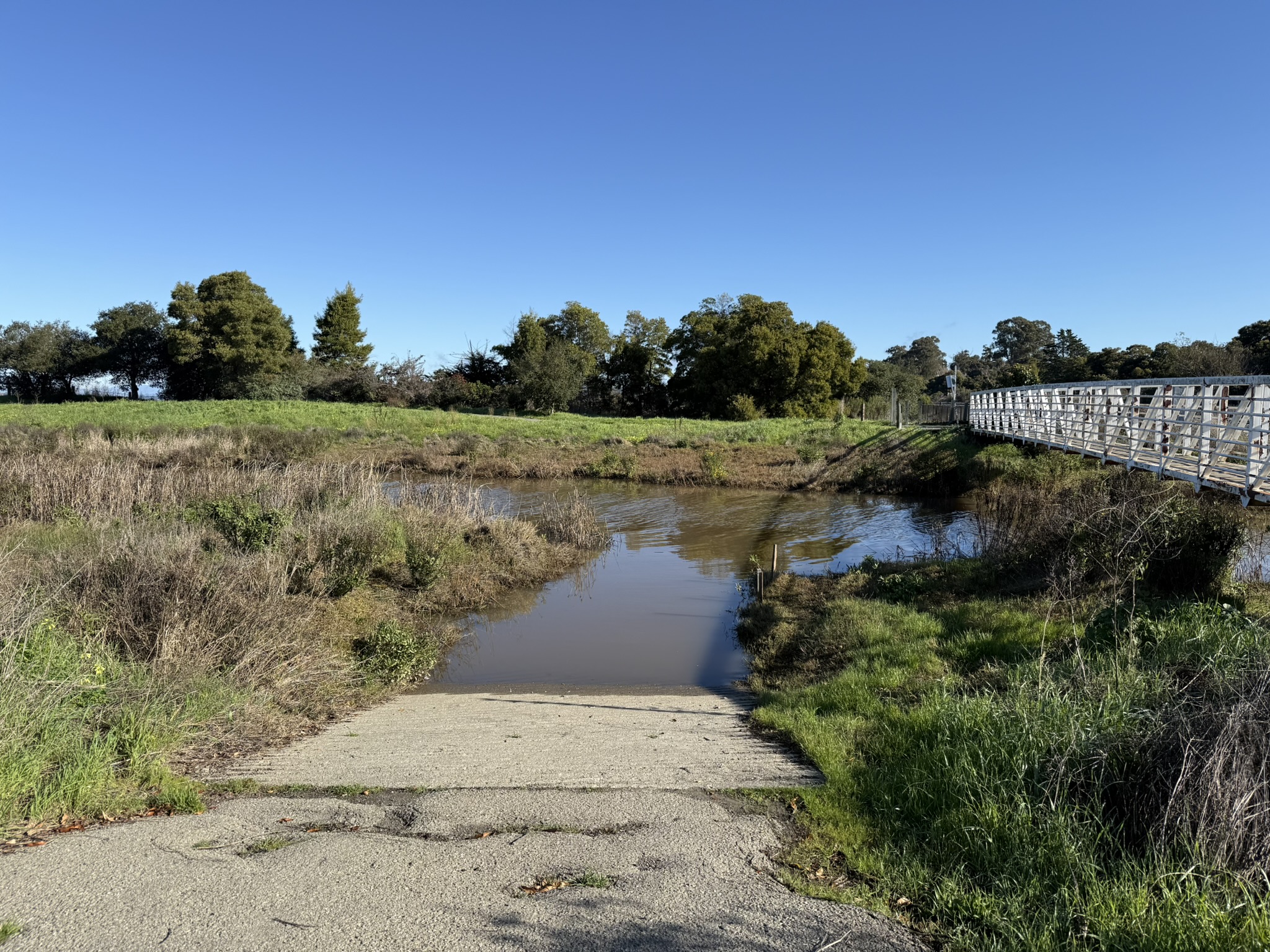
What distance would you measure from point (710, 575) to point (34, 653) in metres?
12.4

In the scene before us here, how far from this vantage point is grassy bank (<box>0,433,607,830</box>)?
5.38 meters

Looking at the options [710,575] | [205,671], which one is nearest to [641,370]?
[710,575]

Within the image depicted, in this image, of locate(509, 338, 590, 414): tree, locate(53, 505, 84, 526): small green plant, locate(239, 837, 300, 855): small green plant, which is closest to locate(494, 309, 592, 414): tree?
locate(509, 338, 590, 414): tree

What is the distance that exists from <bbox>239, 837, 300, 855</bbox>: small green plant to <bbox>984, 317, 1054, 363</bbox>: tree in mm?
90179

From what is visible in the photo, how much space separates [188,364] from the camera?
56812mm

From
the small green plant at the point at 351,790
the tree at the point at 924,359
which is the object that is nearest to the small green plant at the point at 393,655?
the small green plant at the point at 351,790

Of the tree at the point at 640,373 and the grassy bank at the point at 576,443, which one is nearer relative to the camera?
the grassy bank at the point at 576,443

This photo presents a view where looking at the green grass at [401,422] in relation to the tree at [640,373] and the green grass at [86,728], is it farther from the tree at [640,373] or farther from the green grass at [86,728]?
the green grass at [86,728]

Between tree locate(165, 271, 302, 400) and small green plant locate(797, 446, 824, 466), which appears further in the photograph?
tree locate(165, 271, 302, 400)

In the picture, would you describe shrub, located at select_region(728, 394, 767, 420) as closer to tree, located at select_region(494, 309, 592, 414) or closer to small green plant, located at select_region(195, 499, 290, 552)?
tree, located at select_region(494, 309, 592, 414)

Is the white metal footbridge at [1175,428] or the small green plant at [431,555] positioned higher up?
the white metal footbridge at [1175,428]

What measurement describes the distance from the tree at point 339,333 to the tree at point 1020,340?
65330 millimetres

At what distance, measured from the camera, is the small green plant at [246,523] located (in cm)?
1201

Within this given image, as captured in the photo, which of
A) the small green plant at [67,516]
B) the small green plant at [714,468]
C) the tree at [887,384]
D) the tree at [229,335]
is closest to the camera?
the small green plant at [67,516]
